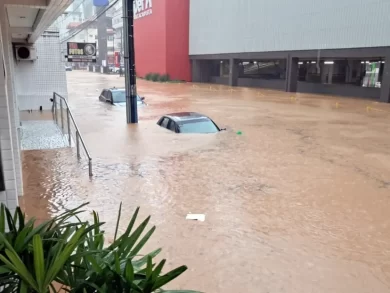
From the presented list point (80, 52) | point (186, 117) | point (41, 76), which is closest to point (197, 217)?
point (186, 117)

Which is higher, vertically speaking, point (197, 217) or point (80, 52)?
point (80, 52)

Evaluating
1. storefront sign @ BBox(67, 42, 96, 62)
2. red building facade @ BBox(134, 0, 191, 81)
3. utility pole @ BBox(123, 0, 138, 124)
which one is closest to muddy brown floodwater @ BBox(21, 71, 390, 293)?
utility pole @ BBox(123, 0, 138, 124)

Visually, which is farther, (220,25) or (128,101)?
(220,25)

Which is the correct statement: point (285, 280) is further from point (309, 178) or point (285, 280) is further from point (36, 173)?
point (36, 173)

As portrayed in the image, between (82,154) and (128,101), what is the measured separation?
5892 millimetres

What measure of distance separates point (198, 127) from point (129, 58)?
14.5 feet

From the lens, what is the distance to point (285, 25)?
2916 centimetres

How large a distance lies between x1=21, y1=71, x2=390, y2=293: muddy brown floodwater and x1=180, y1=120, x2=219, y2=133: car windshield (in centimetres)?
45

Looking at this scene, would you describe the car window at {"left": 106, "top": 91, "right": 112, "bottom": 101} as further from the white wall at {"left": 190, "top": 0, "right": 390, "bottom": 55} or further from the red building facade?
the red building facade

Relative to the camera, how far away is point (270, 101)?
2417 cm

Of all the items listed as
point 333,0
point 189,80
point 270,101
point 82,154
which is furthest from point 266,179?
point 189,80

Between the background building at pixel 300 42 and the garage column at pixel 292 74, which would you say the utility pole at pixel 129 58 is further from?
the garage column at pixel 292 74

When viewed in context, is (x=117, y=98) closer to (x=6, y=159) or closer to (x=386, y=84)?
(x=386, y=84)

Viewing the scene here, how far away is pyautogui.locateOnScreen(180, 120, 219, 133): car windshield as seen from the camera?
12934 mm
